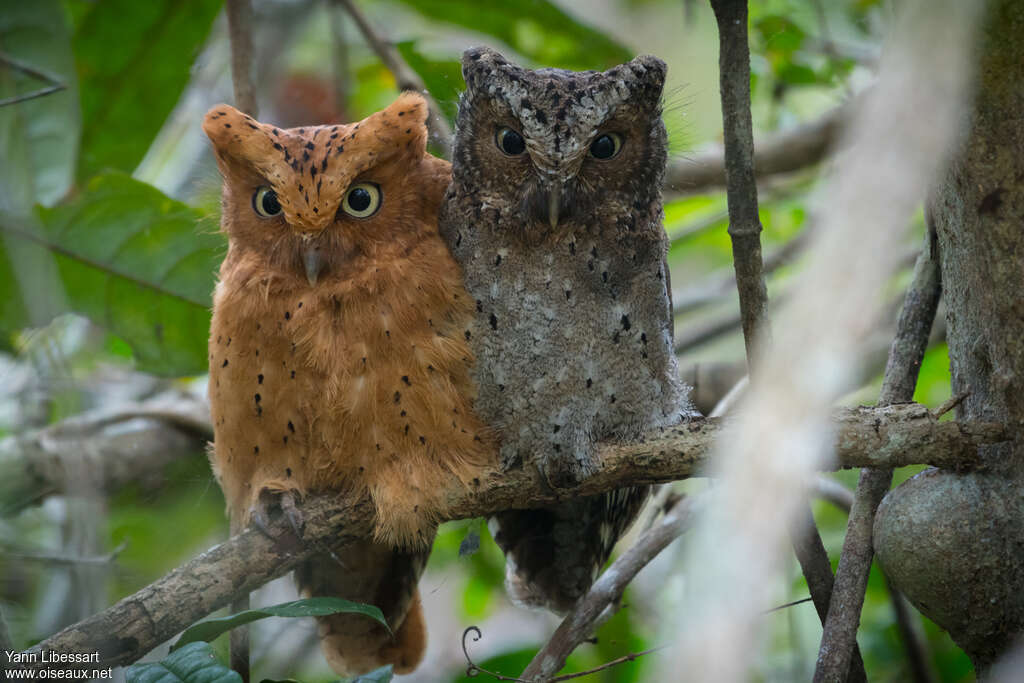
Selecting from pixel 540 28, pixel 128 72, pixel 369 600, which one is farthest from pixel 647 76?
pixel 128 72

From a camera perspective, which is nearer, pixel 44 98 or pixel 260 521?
pixel 260 521

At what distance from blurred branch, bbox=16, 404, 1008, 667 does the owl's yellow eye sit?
780mm

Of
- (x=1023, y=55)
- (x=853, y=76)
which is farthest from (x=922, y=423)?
(x=853, y=76)

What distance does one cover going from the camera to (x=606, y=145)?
96.7 inches

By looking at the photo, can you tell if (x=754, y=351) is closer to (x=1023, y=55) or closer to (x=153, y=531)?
(x=1023, y=55)

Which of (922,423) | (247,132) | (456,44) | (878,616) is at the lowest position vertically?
(878,616)

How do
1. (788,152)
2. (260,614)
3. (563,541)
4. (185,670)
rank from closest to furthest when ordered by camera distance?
(185,670) → (260,614) → (563,541) → (788,152)

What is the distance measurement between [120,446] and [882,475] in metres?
2.73

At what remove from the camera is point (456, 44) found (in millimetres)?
5441

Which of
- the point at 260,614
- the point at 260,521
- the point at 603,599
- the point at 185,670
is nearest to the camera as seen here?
the point at 185,670

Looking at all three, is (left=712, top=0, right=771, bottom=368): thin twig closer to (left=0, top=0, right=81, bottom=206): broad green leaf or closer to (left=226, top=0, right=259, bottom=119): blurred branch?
(left=226, top=0, right=259, bottom=119): blurred branch

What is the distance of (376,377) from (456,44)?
3.50 metres

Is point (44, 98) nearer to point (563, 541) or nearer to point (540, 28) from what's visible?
point (540, 28)

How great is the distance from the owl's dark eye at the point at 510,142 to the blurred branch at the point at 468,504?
825 mm
